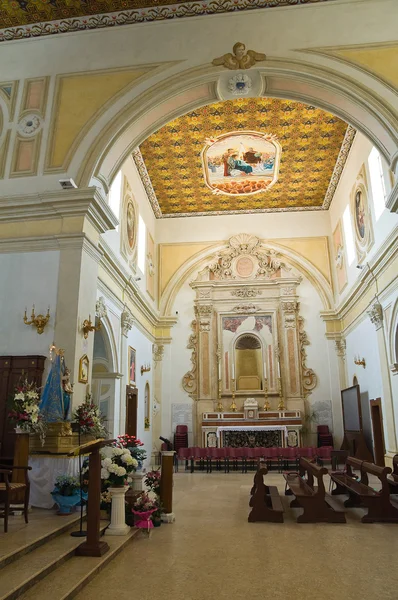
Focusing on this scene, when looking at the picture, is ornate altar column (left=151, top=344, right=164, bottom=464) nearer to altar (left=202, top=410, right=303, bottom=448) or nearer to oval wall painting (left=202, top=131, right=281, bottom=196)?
altar (left=202, top=410, right=303, bottom=448)

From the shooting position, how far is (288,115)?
14.2m

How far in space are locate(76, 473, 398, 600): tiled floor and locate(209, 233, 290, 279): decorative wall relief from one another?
1291 centimetres

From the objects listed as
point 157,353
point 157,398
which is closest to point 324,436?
point 157,398

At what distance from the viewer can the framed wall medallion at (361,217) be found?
567 inches

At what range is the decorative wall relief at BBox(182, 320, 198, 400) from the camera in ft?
62.1

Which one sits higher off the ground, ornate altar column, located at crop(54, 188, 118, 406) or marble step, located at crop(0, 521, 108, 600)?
ornate altar column, located at crop(54, 188, 118, 406)

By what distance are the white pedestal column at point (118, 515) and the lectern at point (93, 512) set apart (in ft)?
2.73

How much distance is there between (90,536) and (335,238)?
15.9 meters

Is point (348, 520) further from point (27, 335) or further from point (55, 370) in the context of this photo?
point (27, 335)

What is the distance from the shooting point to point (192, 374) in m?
19.1

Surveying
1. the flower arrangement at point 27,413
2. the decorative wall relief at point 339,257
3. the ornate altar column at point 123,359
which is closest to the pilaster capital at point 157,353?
the ornate altar column at point 123,359

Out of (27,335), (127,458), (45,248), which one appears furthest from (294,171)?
(127,458)

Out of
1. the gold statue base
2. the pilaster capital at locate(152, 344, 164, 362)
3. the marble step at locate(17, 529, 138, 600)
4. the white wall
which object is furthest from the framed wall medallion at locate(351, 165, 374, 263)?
the marble step at locate(17, 529, 138, 600)

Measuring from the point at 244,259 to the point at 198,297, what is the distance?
2494mm
